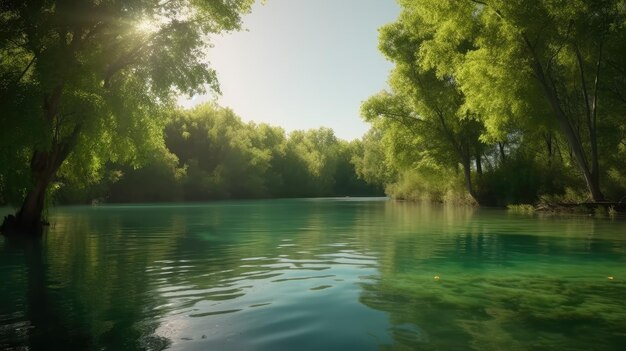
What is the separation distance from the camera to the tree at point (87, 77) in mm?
15336

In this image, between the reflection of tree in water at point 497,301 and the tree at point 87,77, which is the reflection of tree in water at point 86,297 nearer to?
the reflection of tree in water at point 497,301

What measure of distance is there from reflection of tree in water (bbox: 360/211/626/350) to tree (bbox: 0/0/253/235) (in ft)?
39.1

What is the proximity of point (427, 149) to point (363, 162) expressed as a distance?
5272 centimetres

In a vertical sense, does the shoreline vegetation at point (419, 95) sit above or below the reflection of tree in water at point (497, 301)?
above

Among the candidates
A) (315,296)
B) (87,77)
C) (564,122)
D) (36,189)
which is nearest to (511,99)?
(564,122)

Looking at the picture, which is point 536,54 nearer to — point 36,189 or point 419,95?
point 419,95

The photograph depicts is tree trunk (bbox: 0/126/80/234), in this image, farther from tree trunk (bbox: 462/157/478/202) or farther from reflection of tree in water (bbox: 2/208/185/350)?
tree trunk (bbox: 462/157/478/202)

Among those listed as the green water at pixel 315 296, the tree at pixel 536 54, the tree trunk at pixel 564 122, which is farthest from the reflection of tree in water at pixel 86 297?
the tree trunk at pixel 564 122

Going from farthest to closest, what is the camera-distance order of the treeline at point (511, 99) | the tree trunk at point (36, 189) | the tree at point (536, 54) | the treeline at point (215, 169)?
the treeline at point (215, 169)
the treeline at point (511, 99)
the tree at point (536, 54)
the tree trunk at point (36, 189)

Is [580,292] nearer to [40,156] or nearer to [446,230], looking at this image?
[446,230]

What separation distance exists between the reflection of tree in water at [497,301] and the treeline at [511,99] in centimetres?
1539

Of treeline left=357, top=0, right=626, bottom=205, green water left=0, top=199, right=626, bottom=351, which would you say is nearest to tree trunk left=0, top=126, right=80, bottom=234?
green water left=0, top=199, right=626, bottom=351

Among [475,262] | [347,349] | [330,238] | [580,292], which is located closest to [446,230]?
[330,238]

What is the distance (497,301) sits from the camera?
7.19 meters
